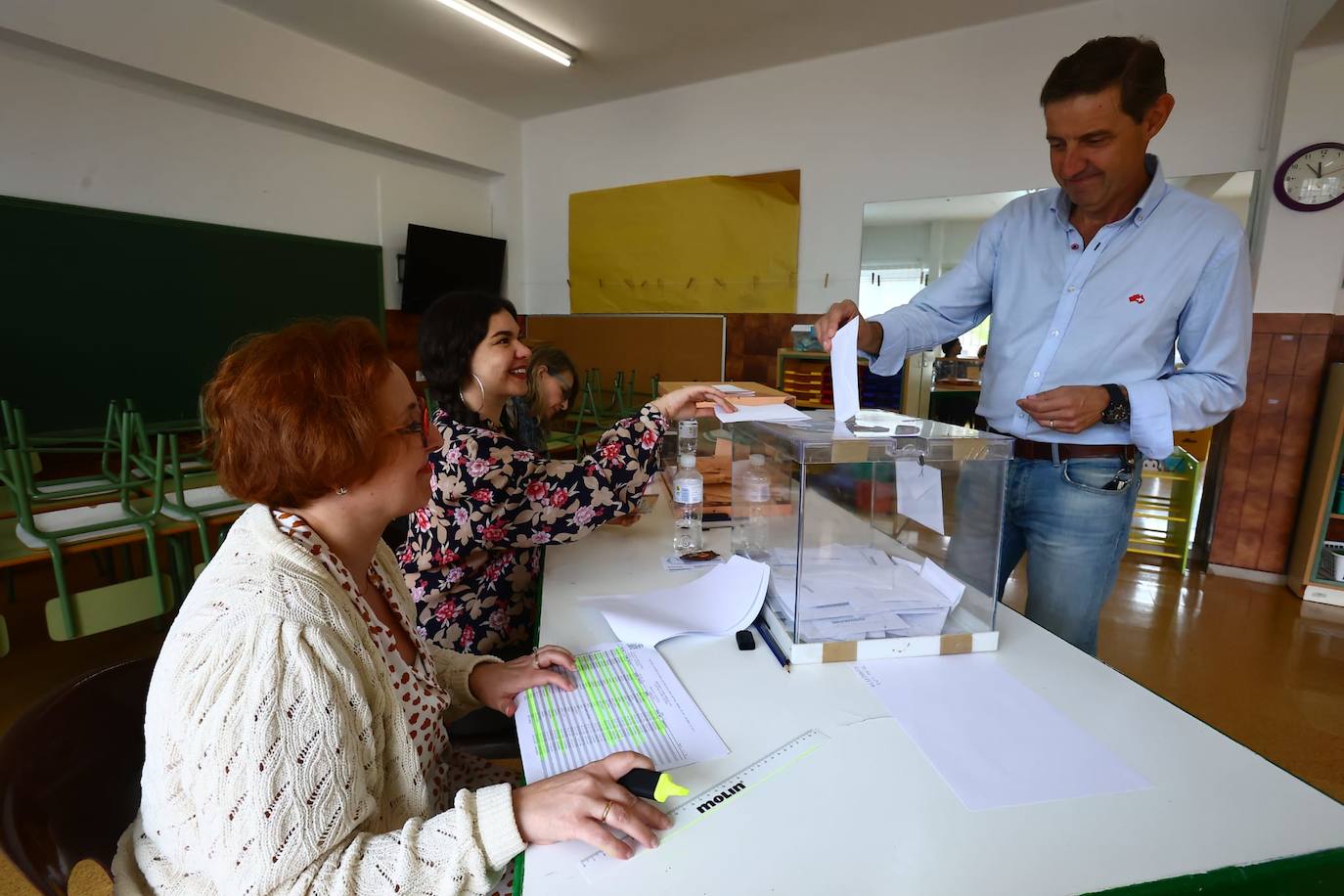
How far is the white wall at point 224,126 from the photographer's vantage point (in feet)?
11.6

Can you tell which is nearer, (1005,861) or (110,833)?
(1005,861)

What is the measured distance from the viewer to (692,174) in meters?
5.15

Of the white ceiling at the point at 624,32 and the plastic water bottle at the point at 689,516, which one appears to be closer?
the plastic water bottle at the point at 689,516

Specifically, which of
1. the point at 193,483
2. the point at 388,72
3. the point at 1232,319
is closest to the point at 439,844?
the point at 1232,319

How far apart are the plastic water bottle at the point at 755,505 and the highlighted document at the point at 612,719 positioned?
0.43 m

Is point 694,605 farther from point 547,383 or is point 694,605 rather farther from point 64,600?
point 64,600

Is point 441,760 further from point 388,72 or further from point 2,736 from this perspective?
point 388,72

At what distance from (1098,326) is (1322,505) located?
2936 millimetres

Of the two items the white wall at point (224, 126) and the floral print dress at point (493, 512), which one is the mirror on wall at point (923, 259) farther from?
the white wall at point (224, 126)

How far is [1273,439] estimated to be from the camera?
3.40 metres

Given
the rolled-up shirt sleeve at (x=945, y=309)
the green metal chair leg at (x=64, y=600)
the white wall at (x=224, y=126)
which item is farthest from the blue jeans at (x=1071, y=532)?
the white wall at (x=224, y=126)

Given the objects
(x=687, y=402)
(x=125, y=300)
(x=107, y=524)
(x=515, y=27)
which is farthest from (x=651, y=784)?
(x=125, y=300)

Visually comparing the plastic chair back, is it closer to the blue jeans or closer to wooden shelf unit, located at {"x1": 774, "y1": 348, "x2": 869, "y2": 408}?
the blue jeans

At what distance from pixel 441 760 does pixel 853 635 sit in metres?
0.66
